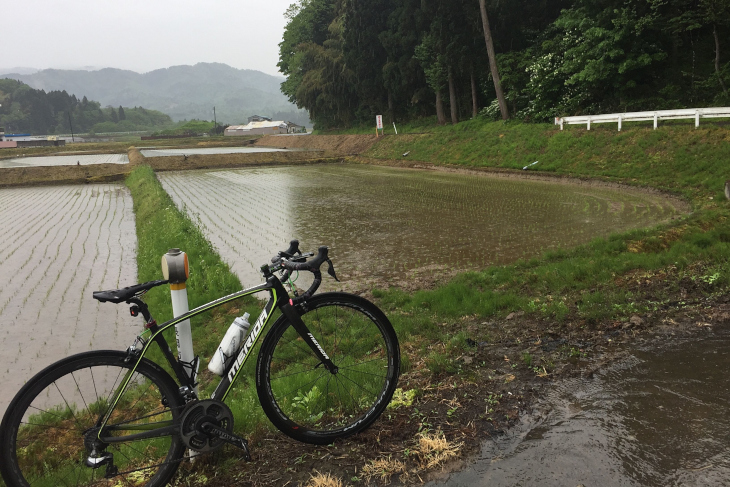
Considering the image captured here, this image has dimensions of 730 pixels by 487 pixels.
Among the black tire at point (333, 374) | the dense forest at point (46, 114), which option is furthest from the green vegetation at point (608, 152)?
the dense forest at point (46, 114)

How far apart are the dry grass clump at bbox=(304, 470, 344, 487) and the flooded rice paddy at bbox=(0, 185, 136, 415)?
135 inches

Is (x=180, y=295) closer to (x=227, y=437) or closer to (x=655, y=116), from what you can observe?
(x=227, y=437)

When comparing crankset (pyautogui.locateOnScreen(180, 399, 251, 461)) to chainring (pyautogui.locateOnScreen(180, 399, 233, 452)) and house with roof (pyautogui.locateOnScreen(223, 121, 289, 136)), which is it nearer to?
chainring (pyautogui.locateOnScreen(180, 399, 233, 452))

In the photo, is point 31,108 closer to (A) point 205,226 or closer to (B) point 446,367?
(A) point 205,226

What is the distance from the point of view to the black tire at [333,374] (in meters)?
2.62

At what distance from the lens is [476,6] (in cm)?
2605

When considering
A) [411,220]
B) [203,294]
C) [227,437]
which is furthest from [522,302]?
[411,220]

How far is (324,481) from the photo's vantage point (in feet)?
7.70

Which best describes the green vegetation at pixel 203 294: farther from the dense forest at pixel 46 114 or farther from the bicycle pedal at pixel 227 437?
the dense forest at pixel 46 114

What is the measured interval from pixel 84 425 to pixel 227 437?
681 mm

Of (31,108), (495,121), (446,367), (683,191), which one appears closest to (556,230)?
(683,191)

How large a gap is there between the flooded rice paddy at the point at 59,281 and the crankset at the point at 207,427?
9.62ft

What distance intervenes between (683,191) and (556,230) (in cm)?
493

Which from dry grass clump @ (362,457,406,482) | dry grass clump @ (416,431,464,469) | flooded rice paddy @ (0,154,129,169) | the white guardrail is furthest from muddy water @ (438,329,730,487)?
flooded rice paddy @ (0,154,129,169)
